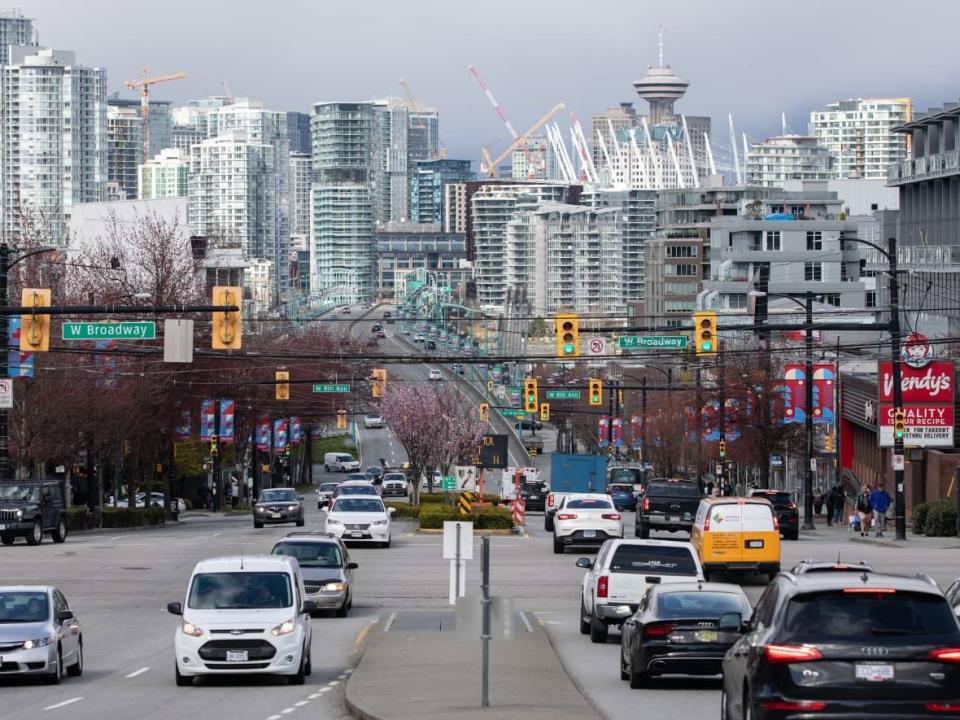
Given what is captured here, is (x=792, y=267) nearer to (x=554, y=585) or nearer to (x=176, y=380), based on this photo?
(x=176, y=380)

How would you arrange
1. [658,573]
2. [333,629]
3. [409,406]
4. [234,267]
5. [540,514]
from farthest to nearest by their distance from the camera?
[234,267], [409,406], [540,514], [333,629], [658,573]

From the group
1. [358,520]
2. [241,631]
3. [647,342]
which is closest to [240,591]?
[241,631]

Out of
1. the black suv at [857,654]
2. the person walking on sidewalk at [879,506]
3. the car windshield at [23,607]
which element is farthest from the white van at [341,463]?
the black suv at [857,654]

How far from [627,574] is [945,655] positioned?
14.4 m

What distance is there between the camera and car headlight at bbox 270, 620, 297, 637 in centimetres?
2330

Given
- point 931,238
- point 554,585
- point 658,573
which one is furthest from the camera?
point 931,238

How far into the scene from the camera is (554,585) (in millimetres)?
39750

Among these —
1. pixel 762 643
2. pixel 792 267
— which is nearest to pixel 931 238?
pixel 792 267

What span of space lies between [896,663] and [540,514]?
73708mm

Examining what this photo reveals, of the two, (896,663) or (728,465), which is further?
(728,465)

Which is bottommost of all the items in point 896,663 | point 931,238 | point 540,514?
point 540,514

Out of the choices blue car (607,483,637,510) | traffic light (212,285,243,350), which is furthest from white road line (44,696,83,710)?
blue car (607,483,637,510)

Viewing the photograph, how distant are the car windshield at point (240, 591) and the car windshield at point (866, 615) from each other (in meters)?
11.2

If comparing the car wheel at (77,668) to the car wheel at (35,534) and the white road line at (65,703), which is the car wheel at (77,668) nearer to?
the white road line at (65,703)
